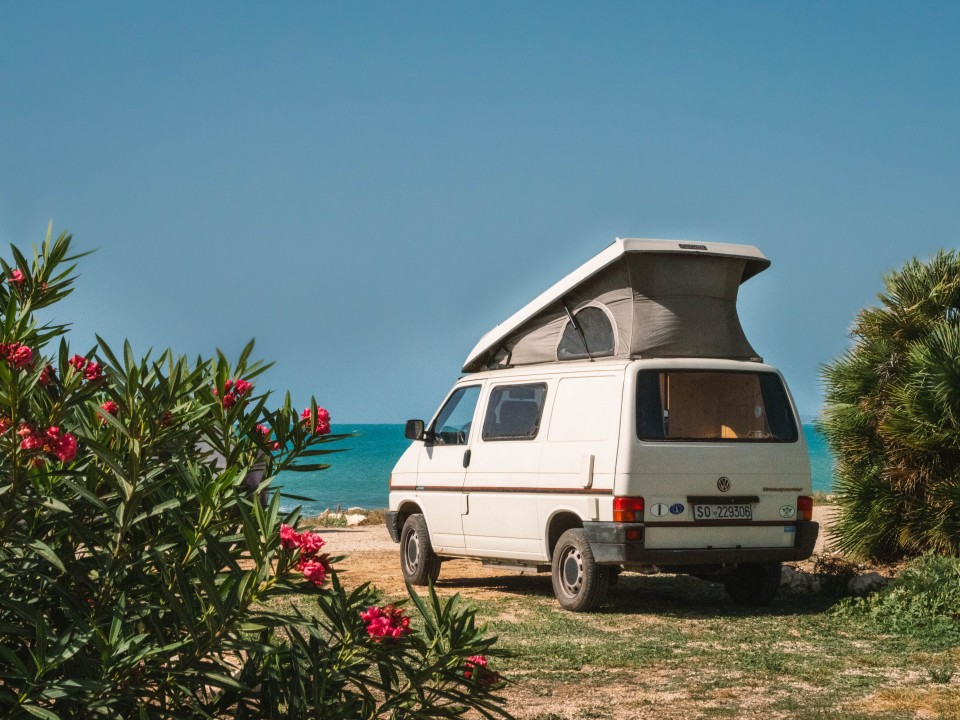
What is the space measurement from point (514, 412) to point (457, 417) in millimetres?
1095

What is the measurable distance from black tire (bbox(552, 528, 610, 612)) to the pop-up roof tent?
1.64m

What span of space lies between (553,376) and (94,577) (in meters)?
7.65

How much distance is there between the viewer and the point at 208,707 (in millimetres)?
3529

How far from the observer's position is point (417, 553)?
12664 mm

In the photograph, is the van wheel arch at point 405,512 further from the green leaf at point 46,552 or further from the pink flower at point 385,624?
the green leaf at point 46,552

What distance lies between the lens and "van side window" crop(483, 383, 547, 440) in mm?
11180

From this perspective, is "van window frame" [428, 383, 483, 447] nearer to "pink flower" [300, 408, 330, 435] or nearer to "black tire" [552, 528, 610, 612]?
"black tire" [552, 528, 610, 612]

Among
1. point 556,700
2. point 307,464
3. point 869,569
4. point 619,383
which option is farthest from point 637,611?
point 307,464

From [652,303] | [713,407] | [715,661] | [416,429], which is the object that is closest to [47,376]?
[715,661]

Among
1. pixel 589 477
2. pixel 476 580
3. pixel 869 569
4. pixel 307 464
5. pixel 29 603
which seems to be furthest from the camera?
pixel 476 580

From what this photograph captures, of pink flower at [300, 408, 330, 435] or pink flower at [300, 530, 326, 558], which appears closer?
pink flower at [300, 530, 326, 558]

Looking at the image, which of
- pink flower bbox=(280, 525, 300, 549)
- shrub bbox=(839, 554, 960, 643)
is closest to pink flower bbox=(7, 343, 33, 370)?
pink flower bbox=(280, 525, 300, 549)

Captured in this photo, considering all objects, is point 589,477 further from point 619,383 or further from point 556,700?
point 556,700

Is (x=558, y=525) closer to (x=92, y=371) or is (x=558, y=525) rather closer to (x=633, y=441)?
(x=633, y=441)
